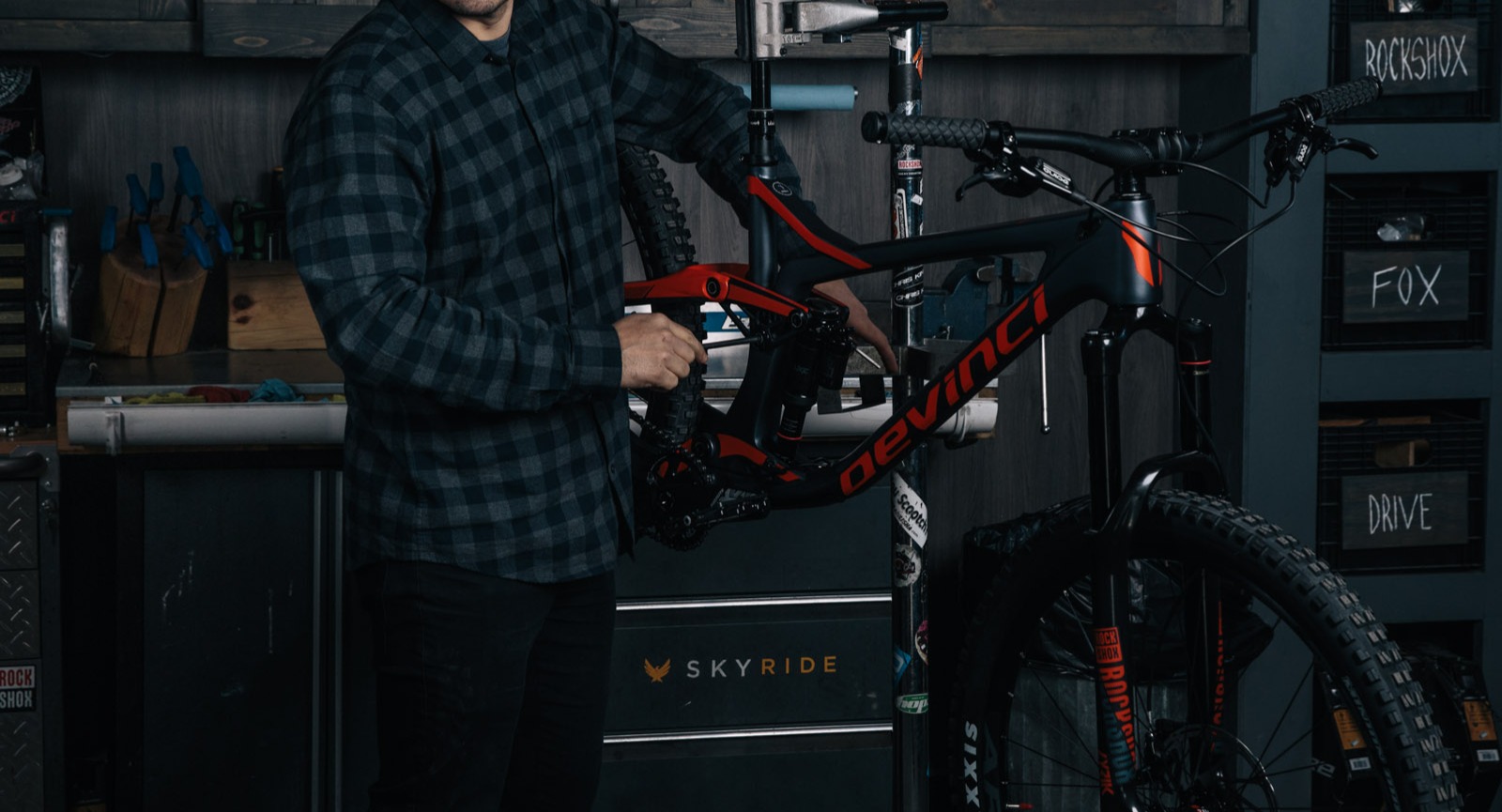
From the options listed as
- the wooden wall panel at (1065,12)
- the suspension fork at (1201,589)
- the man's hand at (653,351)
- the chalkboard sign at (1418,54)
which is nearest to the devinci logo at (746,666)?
the suspension fork at (1201,589)

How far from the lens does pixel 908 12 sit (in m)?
1.67

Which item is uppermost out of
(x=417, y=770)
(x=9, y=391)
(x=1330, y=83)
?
(x=1330, y=83)

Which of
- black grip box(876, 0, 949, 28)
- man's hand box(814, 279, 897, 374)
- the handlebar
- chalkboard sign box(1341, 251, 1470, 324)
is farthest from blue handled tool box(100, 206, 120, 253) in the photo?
chalkboard sign box(1341, 251, 1470, 324)

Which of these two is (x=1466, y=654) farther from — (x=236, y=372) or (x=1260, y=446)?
(x=236, y=372)

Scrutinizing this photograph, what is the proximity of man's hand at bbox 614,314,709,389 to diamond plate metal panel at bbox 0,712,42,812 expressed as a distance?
1.37 meters

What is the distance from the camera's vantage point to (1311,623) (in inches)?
52.2

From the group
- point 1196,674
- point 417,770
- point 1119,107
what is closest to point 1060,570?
point 1196,674

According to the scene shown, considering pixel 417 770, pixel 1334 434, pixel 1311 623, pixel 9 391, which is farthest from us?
pixel 1334 434

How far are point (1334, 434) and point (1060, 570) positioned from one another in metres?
1.36

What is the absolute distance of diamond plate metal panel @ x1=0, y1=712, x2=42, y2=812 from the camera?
2.24 metres

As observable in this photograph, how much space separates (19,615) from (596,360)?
1315 millimetres

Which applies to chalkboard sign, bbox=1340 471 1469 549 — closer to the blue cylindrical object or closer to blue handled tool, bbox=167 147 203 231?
the blue cylindrical object

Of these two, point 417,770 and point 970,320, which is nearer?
point 417,770

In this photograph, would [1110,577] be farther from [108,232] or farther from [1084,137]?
[108,232]
